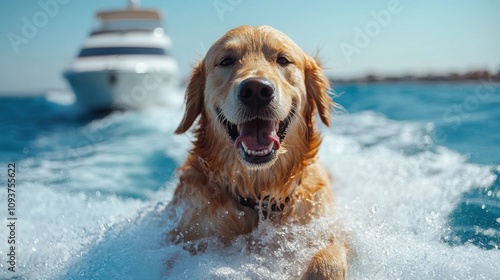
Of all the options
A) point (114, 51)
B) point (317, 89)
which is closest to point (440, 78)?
point (114, 51)

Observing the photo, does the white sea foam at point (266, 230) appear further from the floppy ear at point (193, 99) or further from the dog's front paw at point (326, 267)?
the floppy ear at point (193, 99)

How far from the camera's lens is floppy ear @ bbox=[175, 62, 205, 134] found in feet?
12.1

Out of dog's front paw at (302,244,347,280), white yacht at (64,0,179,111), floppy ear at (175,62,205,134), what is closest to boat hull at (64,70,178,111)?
white yacht at (64,0,179,111)

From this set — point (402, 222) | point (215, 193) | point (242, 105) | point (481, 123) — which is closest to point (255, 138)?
point (242, 105)

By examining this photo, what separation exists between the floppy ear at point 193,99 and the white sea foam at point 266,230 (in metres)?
0.85

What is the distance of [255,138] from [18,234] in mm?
2520

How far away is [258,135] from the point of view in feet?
9.65

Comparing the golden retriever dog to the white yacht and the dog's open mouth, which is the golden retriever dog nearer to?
the dog's open mouth

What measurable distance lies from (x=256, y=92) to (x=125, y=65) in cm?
1672

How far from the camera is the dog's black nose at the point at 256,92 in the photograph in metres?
2.76

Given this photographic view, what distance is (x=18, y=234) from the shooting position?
3.95 m

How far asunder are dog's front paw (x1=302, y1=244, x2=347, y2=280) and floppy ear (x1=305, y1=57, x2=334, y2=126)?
1.31m

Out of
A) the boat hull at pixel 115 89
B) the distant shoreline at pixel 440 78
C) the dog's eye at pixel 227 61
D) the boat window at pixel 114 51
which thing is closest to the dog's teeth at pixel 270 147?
the dog's eye at pixel 227 61

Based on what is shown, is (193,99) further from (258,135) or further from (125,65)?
(125,65)
